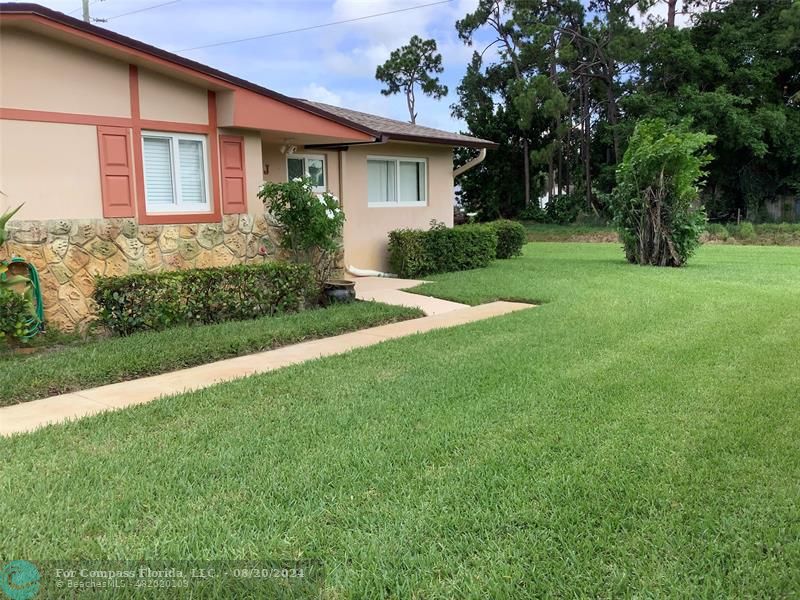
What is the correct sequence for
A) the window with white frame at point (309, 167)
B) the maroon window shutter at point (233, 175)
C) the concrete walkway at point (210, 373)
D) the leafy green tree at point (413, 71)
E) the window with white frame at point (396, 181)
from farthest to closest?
the leafy green tree at point (413, 71) → the window with white frame at point (396, 181) → the window with white frame at point (309, 167) → the maroon window shutter at point (233, 175) → the concrete walkway at point (210, 373)

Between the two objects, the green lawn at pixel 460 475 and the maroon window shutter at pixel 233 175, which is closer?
the green lawn at pixel 460 475

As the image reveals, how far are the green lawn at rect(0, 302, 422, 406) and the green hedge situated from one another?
24 cm

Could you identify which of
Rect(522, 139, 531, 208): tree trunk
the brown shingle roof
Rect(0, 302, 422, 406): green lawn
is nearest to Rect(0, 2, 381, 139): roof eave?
the brown shingle roof

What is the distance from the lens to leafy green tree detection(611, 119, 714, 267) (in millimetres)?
12930

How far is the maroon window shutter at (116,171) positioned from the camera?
24.9ft

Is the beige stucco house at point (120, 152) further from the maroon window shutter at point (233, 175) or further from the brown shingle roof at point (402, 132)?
the brown shingle roof at point (402, 132)

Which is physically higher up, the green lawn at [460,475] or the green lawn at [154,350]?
the green lawn at [154,350]

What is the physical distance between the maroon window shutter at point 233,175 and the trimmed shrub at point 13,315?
2.99 meters

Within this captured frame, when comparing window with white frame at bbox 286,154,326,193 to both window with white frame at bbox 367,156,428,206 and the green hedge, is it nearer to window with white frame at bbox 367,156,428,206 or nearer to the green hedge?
window with white frame at bbox 367,156,428,206

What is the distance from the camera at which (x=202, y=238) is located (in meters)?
8.54

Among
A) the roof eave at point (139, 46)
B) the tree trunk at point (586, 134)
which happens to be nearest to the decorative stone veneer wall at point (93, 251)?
the roof eave at point (139, 46)

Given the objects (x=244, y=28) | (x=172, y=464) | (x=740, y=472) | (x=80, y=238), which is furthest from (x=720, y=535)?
(x=244, y=28)

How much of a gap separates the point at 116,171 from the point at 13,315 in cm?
219

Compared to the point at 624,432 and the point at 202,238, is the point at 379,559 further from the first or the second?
the point at 202,238
